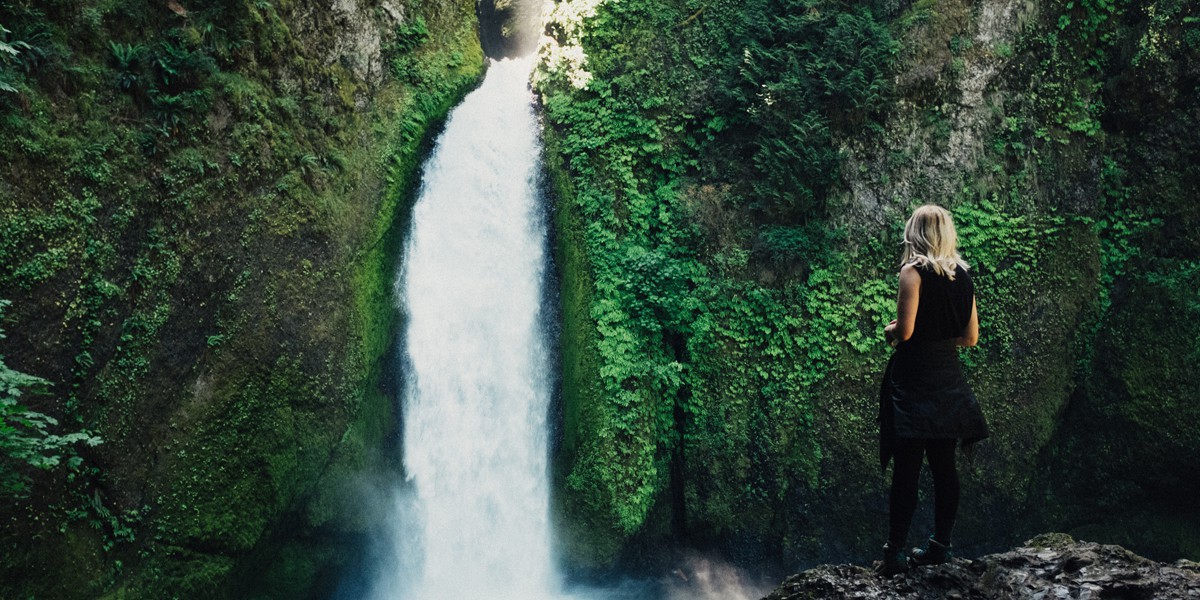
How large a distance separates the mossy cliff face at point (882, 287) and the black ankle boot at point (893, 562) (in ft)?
16.7

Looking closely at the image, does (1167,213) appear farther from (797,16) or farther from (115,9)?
(115,9)

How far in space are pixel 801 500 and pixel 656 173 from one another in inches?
181

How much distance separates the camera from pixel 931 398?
3.73 metres

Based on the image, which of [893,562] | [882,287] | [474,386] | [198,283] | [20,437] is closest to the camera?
[893,562]

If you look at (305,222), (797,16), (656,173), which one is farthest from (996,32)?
(305,222)

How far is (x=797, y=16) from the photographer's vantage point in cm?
910

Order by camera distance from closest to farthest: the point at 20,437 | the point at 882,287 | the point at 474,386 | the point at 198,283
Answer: the point at 20,437
the point at 198,283
the point at 474,386
the point at 882,287

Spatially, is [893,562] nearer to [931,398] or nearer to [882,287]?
[931,398]

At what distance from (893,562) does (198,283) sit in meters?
6.40

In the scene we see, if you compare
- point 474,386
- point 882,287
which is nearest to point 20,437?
point 474,386

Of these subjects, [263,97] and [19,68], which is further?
[263,97]

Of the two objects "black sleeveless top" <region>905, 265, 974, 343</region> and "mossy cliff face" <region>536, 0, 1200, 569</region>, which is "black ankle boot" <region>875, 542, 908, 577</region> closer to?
"black sleeveless top" <region>905, 265, 974, 343</region>

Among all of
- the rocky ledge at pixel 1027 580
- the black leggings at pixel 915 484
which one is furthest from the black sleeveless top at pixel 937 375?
the rocky ledge at pixel 1027 580

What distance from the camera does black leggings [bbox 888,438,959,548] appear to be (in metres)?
3.81
